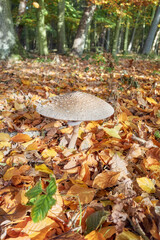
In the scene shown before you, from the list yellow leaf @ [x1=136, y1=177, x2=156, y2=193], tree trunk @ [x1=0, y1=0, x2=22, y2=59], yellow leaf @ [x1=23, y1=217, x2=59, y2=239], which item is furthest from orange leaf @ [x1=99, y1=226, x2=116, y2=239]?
tree trunk @ [x1=0, y1=0, x2=22, y2=59]

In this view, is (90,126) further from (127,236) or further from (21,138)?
(127,236)

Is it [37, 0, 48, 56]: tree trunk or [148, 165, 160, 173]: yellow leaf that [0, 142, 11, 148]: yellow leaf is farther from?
[37, 0, 48, 56]: tree trunk

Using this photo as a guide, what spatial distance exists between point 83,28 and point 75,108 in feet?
31.5

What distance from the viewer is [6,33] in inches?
255

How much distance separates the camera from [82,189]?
1.51 m

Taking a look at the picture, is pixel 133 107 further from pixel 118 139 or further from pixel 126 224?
pixel 126 224

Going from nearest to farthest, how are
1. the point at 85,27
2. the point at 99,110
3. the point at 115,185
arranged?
the point at 115,185 → the point at 99,110 → the point at 85,27

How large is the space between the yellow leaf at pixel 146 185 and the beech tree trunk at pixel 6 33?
22.3 feet

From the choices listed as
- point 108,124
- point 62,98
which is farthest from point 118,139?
point 62,98

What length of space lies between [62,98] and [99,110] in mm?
461

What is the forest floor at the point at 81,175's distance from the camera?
4.03 feet

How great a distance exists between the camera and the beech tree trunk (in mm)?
6270

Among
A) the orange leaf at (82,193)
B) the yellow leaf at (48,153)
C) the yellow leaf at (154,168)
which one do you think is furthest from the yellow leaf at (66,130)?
the yellow leaf at (154,168)

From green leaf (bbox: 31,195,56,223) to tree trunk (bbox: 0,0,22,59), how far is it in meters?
6.72
